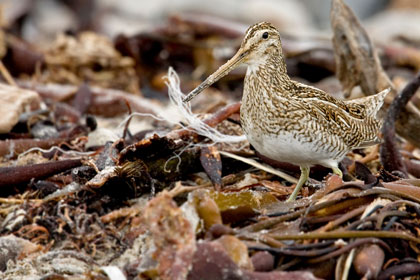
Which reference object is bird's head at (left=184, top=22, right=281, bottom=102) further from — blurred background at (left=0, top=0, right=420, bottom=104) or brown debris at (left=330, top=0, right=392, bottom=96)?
blurred background at (left=0, top=0, right=420, bottom=104)

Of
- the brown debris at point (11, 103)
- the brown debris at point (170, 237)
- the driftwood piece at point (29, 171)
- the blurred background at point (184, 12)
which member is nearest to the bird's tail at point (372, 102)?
the driftwood piece at point (29, 171)

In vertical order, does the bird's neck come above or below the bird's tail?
above

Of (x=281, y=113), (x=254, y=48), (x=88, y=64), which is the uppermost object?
(x=254, y=48)

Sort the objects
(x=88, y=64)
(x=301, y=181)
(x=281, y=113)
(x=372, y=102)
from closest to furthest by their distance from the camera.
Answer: (x=281, y=113) → (x=301, y=181) → (x=372, y=102) → (x=88, y=64)

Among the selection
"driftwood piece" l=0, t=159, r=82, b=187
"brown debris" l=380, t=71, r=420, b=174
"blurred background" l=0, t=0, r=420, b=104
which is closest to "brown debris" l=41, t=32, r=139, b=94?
"blurred background" l=0, t=0, r=420, b=104

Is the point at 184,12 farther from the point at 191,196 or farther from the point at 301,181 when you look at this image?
the point at 191,196

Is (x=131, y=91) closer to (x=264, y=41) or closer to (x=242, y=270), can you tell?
(x=264, y=41)

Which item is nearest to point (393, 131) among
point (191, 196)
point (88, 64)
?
point (191, 196)

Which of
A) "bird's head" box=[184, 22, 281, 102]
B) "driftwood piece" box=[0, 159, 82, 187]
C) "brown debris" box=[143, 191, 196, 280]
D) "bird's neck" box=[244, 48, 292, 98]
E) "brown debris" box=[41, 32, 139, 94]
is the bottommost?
"driftwood piece" box=[0, 159, 82, 187]

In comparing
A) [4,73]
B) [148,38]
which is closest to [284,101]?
[4,73]
